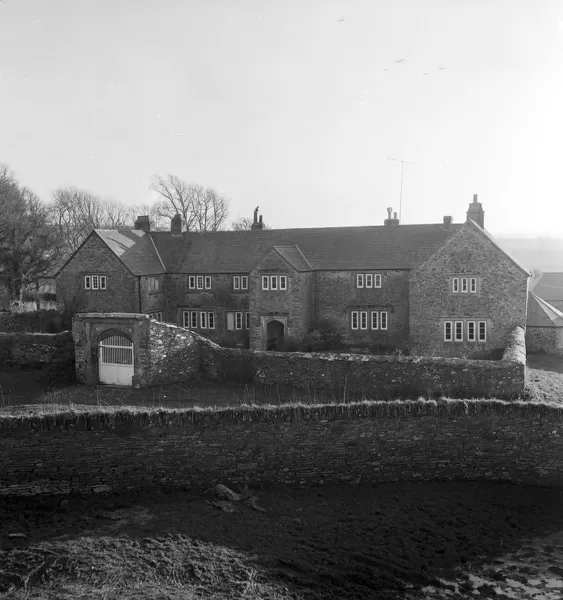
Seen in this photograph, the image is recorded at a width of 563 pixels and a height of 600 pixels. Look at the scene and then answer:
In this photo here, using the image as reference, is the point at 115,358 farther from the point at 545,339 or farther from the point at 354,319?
the point at 545,339

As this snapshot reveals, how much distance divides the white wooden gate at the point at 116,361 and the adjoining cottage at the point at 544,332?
21.7 m

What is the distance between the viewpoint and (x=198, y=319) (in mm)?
41750

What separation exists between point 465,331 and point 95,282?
22826 millimetres

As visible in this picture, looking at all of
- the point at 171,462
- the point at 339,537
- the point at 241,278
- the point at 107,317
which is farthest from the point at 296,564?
the point at 241,278

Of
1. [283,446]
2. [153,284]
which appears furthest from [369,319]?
[283,446]

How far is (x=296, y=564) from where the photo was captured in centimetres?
1238

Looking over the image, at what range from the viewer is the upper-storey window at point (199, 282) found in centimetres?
4166

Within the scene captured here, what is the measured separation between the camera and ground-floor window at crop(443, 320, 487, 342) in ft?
112

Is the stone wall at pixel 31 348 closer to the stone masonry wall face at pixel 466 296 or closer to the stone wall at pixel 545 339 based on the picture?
the stone masonry wall face at pixel 466 296

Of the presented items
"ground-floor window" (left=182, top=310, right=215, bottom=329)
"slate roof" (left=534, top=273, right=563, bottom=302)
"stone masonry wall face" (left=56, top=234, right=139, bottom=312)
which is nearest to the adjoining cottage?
"ground-floor window" (left=182, top=310, right=215, bottom=329)

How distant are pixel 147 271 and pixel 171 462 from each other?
26348 mm

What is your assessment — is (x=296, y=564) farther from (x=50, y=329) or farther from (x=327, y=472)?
(x=50, y=329)

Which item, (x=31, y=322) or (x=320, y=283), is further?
(x=31, y=322)

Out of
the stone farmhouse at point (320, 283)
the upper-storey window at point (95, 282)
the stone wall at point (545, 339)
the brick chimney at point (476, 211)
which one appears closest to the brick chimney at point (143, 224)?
the stone farmhouse at point (320, 283)
